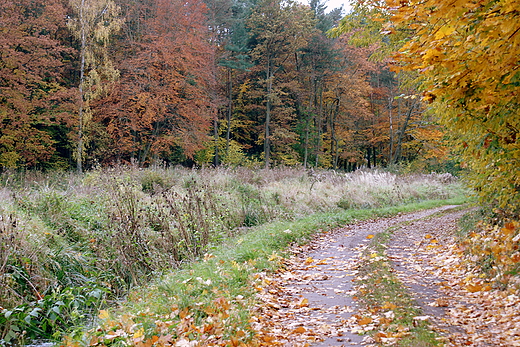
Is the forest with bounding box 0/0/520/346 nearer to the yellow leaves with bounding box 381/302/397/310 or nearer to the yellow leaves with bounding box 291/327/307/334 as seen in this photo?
the yellow leaves with bounding box 291/327/307/334

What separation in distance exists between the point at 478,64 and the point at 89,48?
2299 cm

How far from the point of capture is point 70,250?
7789 millimetres

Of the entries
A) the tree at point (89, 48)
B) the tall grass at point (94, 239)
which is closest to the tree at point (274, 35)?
the tree at point (89, 48)

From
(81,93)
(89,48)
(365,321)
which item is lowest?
(365,321)

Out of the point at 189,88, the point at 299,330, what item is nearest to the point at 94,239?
the point at 299,330

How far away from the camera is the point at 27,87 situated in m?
20.1

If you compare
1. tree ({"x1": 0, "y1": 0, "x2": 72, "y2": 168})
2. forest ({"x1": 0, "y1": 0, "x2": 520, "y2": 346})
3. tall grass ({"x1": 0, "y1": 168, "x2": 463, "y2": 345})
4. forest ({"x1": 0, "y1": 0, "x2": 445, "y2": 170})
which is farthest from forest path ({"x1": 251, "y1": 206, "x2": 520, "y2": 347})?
tree ({"x1": 0, "y1": 0, "x2": 72, "y2": 168})

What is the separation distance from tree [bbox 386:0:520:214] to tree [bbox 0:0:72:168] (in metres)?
18.5

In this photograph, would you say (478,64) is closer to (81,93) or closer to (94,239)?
(94,239)

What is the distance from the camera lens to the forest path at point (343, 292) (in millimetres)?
4129

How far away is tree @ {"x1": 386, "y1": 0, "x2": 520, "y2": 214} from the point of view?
332 cm

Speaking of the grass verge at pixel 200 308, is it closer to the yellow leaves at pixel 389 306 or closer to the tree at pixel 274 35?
the yellow leaves at pixel 389 306

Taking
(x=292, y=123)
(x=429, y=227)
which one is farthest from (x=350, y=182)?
(x=292, y=123)

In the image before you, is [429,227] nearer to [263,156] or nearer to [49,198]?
[49,198]
